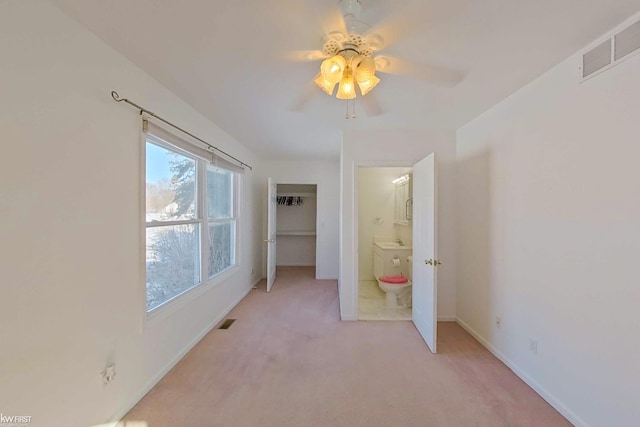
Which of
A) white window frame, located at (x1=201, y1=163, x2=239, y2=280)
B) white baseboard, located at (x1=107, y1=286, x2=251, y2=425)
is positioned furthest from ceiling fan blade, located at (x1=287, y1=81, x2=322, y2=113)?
white baseboard, located at (x1=107, y1=286, x2=251, y2=425)

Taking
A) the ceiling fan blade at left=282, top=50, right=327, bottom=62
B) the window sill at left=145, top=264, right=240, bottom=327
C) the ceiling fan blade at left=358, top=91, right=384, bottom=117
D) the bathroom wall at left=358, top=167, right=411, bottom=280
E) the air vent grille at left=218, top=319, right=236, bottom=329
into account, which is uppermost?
the ceiling fan blade at left=282, top=50, right=327, bottom=62

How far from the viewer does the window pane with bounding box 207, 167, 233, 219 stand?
3.48m

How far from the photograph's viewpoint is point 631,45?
4.96 ft

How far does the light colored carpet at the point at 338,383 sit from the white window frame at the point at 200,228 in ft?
1.76

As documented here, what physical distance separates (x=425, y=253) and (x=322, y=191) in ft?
10.3

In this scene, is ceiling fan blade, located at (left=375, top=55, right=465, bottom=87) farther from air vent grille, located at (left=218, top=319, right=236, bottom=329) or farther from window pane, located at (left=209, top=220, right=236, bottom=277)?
air vent grille, located at (left=218, top=319, right=236, bottom=329)

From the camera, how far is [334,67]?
5.32 ft

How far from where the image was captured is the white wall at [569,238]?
1552 millimetres

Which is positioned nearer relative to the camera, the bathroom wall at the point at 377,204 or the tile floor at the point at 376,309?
the tile floor at the point at 376,309

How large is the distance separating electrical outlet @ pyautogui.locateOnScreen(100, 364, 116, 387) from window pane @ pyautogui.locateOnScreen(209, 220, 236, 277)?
64.0 inches

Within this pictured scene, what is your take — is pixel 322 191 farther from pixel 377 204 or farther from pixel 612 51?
pixel 612 51

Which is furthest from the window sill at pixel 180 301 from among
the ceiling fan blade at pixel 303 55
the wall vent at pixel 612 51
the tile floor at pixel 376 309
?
the wall vent at pixel 612 51

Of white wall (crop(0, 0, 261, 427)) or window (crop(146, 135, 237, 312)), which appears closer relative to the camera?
white wall (crop(0, 0, 261, 427))

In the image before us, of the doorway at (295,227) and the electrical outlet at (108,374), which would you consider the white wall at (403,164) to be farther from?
the doorway at (295,227)
